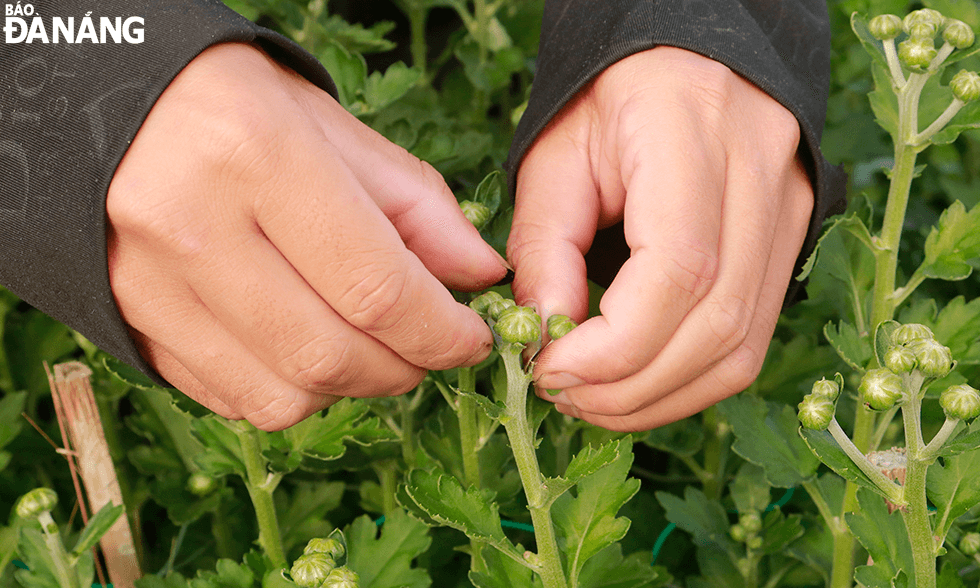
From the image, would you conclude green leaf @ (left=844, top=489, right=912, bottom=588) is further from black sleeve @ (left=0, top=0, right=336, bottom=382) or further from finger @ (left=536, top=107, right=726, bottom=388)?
black sleeve @ (left=0, top=0, right=336, bottom=382)

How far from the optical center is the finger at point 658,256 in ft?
2.51

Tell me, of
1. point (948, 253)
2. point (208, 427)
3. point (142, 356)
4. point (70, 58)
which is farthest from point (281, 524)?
point (948, 253)

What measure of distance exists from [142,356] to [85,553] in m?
0.26

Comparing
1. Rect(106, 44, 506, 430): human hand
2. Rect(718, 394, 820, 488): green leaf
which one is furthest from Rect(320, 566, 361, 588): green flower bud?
Rect(718, 394, 820, 488): green leaf

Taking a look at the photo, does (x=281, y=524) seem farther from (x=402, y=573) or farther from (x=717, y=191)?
(x=717, y=191)

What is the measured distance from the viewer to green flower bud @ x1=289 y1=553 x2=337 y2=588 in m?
0.79

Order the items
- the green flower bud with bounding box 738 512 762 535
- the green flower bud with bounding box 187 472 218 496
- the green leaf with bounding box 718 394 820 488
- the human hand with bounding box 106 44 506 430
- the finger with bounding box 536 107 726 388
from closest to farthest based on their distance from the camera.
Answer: the human hand with bounding box 106 44 506 430, the finger with bounding box 536 107 726 388, the green leaf with bounding box 718 394 820 488, the green flower bud with bounding box 738 512 762 535, the green flower bud with bounding box 187 472 218 496

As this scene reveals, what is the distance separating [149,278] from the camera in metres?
0.72

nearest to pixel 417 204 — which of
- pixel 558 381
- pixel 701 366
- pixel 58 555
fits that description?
pixel 558 381

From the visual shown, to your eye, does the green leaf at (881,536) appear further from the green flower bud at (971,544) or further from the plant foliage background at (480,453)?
the green flower bud at (971,544)

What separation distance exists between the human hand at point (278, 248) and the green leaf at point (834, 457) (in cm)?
30

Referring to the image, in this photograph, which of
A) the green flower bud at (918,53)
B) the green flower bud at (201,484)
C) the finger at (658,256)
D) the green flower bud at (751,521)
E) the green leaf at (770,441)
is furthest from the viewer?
the green flower bud at (201,484)

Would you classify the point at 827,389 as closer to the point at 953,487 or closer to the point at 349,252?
the point at 953,487

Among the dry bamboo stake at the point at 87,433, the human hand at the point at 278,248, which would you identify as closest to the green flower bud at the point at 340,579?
the human hand at the point at 278,248
